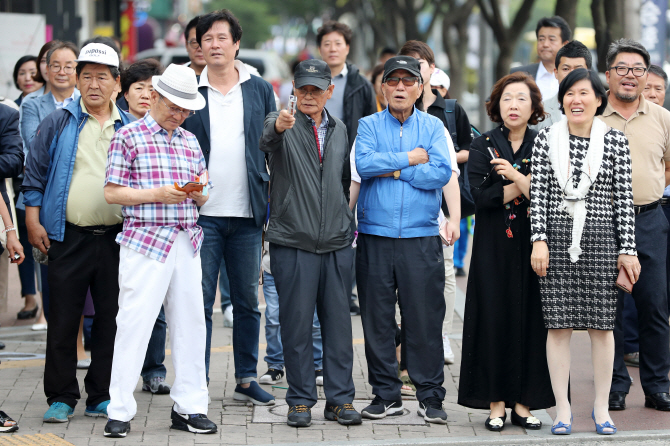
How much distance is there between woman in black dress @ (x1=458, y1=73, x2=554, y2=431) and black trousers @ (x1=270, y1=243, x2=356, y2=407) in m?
0.73

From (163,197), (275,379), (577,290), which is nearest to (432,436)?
(577,290)

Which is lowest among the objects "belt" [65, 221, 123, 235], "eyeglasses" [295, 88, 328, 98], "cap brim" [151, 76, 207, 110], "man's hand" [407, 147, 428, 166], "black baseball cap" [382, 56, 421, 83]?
"belt" [65, 221, 123, 235]

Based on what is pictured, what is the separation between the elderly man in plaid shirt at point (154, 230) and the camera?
193 inches

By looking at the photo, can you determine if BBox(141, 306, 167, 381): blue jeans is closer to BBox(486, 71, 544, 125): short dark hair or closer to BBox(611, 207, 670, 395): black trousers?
BBox(486, 71, 544, 125): short dark hair

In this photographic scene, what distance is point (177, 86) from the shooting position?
4.93m

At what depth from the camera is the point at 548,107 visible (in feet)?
21.8

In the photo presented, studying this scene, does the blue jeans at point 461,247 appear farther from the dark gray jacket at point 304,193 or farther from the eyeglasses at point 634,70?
the dark gray jacket at point 304,193

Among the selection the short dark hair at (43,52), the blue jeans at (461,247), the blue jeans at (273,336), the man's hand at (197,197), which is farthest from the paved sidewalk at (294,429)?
the blue jeans at (461,247)

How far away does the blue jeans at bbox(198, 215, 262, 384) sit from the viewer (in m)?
5.58

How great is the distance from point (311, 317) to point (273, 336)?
1137 millimetres

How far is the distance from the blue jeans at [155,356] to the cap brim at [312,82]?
1.87m

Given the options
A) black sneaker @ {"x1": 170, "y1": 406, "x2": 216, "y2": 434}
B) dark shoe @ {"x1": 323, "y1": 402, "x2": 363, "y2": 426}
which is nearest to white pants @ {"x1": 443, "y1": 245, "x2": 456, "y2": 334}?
dark shoe @ {"x1": 323, "y1": 402, "x2": 363, "y2": 426}

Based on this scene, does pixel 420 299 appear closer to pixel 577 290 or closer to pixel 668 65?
pixel 577 290

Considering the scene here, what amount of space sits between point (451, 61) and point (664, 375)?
21.2 metres
